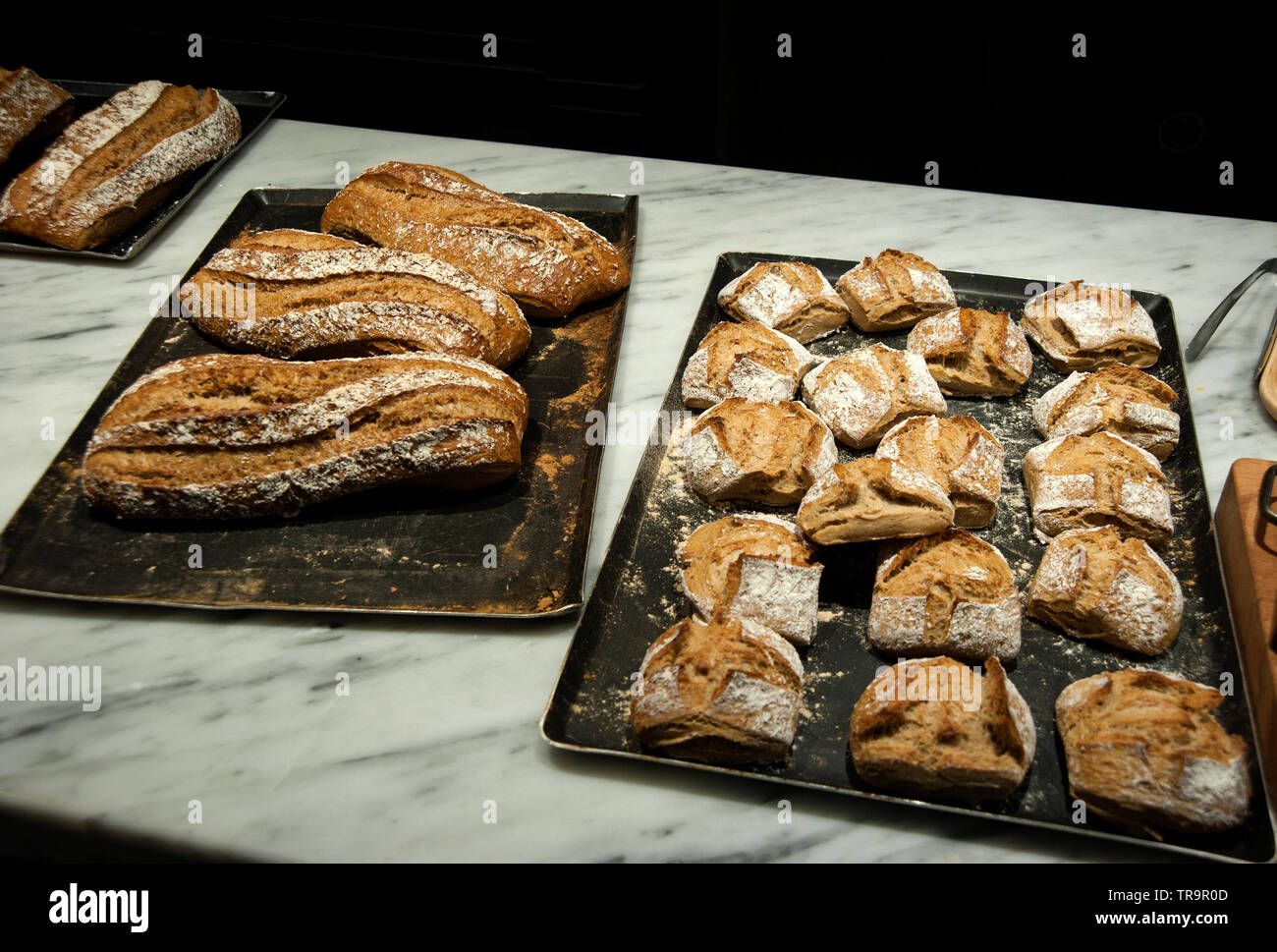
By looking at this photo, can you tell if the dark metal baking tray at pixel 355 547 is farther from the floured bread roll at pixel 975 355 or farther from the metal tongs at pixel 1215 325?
the metal tongs at pixel 1215 325

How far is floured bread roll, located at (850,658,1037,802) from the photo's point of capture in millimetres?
1640

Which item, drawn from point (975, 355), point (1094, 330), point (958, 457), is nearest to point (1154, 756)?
point (958, 457)

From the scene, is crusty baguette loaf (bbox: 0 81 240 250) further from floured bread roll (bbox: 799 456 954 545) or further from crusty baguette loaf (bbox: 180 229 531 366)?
floured bread roll (bbox: 799 456 954 545)

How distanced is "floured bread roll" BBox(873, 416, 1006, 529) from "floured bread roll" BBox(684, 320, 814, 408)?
322 millimetres

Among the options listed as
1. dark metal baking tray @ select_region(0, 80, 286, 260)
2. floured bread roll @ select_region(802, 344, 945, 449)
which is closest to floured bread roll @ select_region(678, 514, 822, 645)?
floured bread roll @ select_region(802, 344, 945, 449)

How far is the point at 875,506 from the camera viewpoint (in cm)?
195

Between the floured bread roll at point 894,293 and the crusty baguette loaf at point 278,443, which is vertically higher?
the floured bread roll at point 894,293

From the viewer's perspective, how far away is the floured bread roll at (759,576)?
1.91m

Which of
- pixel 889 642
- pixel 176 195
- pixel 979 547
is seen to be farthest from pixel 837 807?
pixel 176 195

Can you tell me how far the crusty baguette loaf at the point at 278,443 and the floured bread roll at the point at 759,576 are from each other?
53cm

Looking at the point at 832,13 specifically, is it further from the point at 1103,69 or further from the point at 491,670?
the point at 491,670

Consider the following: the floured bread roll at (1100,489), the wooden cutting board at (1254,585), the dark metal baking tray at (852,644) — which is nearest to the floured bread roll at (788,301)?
the dark metal baking tray at (852,644)

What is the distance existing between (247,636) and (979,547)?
1.53 meters

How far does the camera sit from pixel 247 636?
204 cm
